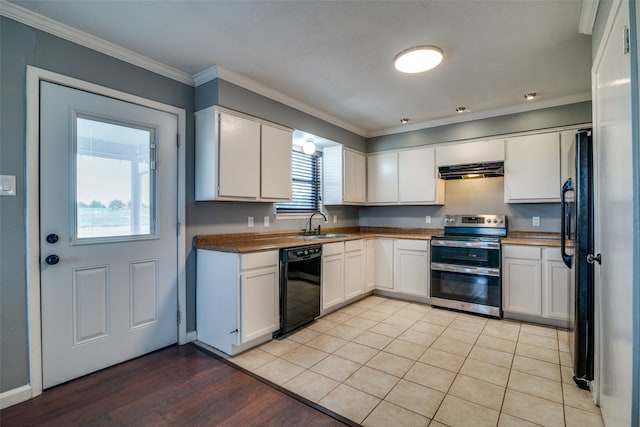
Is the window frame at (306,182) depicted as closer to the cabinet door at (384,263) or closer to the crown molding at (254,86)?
the crown molding at (254,86)

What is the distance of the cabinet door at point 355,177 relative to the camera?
445 centimetres

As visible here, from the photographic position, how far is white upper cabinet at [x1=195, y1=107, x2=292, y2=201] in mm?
2734

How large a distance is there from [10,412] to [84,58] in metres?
2.40

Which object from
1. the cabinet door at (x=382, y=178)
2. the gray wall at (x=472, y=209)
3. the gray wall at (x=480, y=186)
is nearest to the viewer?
the gray wall at (x=480, y=186)

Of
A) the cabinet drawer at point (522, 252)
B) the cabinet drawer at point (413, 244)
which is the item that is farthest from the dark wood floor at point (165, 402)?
the cabinet drawer at point (522, 252)

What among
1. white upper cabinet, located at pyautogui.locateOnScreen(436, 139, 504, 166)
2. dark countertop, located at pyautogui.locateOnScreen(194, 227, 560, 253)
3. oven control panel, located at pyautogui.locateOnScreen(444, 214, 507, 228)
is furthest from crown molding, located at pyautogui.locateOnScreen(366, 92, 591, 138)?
dark countertop, located at pyautogui.locateOnScreen(194, 227, 560, 253)

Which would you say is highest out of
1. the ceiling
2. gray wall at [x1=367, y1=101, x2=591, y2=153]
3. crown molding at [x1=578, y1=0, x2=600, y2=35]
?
the ceiling

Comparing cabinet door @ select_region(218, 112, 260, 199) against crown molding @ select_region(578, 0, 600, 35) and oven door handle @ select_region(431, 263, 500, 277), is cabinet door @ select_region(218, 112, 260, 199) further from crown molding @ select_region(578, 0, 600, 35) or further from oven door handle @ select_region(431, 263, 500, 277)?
crown molding @ select_region(578, 0, 600, 35)

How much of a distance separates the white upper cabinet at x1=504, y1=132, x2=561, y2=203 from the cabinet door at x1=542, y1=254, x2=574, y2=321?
82 centimetres

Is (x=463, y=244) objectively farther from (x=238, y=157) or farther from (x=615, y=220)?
(x=238, y=157)

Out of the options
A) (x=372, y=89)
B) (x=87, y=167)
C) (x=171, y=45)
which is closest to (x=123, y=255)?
(x=87, y=167)

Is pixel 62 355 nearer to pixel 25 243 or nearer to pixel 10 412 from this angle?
pixel 10 412

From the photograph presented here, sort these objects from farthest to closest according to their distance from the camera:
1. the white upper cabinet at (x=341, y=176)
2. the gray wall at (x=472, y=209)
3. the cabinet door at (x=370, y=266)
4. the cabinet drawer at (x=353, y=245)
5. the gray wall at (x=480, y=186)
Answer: the white upper cabinet at (x=341, y=176) < the cabinet door at (x=370, y=266) < the cabinet drawer at (x=353, y=245) < the gray wall at (x=472, y=209) < the gray wall at (x=480, y=186)

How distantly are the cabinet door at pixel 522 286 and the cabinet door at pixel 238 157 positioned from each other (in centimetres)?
294
